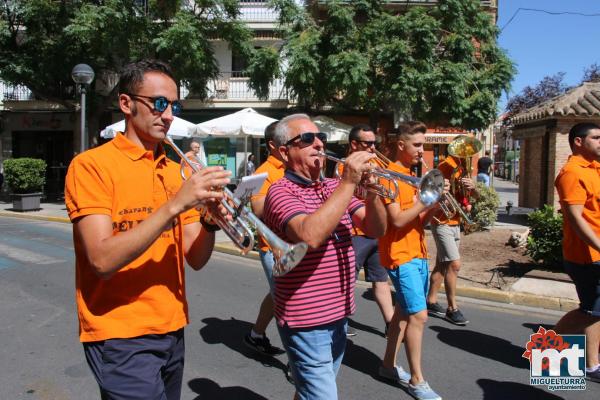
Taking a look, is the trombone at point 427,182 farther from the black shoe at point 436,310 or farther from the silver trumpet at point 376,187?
the black shoe at point 436,310

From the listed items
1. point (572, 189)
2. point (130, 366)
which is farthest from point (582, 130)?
point (130, 366)

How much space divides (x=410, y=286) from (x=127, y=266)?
2.20 meters

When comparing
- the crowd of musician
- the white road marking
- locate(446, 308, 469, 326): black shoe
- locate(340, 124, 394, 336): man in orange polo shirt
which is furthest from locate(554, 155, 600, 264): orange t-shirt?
the white road marking

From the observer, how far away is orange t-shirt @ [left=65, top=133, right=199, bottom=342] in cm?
186

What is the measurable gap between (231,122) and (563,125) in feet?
27.8

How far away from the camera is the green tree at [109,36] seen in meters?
15.8

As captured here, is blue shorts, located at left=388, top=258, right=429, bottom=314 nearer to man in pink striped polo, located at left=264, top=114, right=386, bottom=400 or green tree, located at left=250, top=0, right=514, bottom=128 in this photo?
man in pink striped polo, located at left=264, top=114, right=386, bottom=400

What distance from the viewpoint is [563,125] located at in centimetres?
1277

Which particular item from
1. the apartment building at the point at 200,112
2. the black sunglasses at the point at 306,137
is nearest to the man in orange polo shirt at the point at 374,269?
the black sunglasses at the point at 306,137

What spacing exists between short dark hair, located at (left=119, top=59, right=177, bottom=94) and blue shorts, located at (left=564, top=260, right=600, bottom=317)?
10.7 ft

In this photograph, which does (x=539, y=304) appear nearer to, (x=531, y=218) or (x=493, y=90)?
(x=531, y=218)

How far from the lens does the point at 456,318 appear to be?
545 centimetres

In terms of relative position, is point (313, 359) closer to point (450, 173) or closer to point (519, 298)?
point (450, 173)

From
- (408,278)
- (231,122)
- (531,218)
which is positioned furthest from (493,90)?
(408,278)
